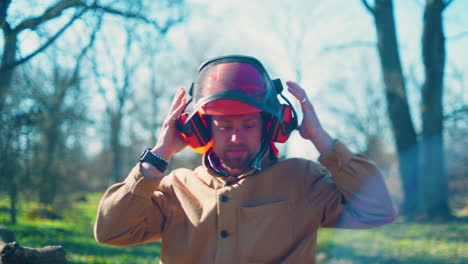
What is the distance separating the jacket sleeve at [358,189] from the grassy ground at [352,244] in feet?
11.3

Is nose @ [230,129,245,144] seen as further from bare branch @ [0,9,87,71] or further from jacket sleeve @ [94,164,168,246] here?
bare branch @ [0,9,87,71]

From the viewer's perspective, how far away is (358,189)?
7.97 feet

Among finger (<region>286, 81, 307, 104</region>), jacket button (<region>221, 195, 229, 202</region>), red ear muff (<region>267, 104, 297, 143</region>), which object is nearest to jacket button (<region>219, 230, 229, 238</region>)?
jacket button (<region>221, 195, 229, 202</region>)

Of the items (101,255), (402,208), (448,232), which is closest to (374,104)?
(402,208)

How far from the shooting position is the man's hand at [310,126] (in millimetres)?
2523

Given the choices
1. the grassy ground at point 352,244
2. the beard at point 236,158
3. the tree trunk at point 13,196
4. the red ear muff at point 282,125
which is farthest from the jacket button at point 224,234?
the tree trunk at point 13,196

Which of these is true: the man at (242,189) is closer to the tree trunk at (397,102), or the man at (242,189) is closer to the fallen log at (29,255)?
the fallen log at (29,255)

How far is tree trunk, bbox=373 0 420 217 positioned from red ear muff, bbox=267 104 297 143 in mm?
8114

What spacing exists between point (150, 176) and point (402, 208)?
373 inches

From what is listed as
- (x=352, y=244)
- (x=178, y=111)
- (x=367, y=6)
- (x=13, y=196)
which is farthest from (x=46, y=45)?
(x=367, y=6)

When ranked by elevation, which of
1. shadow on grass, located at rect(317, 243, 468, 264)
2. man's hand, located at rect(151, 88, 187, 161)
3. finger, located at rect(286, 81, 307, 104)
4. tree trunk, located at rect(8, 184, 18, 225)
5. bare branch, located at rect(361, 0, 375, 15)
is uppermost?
bare branch, located at rect(361, 0, 375, 15)

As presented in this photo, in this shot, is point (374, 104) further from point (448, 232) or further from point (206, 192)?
point (206, 192)

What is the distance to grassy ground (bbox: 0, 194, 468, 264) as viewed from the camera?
5.79 metres

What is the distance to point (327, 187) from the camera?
8.39 ft
